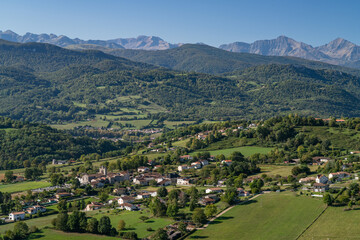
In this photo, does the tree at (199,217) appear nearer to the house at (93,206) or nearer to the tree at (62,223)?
the tree at (62,223)

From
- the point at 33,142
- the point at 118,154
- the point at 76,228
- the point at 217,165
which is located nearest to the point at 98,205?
the point at 76,228

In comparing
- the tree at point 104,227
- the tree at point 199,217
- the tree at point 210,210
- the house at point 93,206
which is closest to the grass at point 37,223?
the house at point 93,206

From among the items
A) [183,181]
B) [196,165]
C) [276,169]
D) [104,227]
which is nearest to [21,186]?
[183,181]

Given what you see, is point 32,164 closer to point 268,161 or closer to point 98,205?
point 98,205

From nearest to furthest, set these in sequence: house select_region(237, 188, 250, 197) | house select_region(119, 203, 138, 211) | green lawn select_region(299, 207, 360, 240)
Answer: green lawn select_region(299, 207, 360, 240), house select_region(119, 203, 138, 211), house select_region(237, 188, 250, 197)

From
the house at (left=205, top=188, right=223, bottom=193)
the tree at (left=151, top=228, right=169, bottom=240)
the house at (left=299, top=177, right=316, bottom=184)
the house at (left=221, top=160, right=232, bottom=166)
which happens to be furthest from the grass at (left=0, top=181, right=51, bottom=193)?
the house at (left=299, top=177, right=316, bottom=184)

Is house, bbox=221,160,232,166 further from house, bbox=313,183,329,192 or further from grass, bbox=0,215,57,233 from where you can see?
grass, bbox=0,215,57,233
